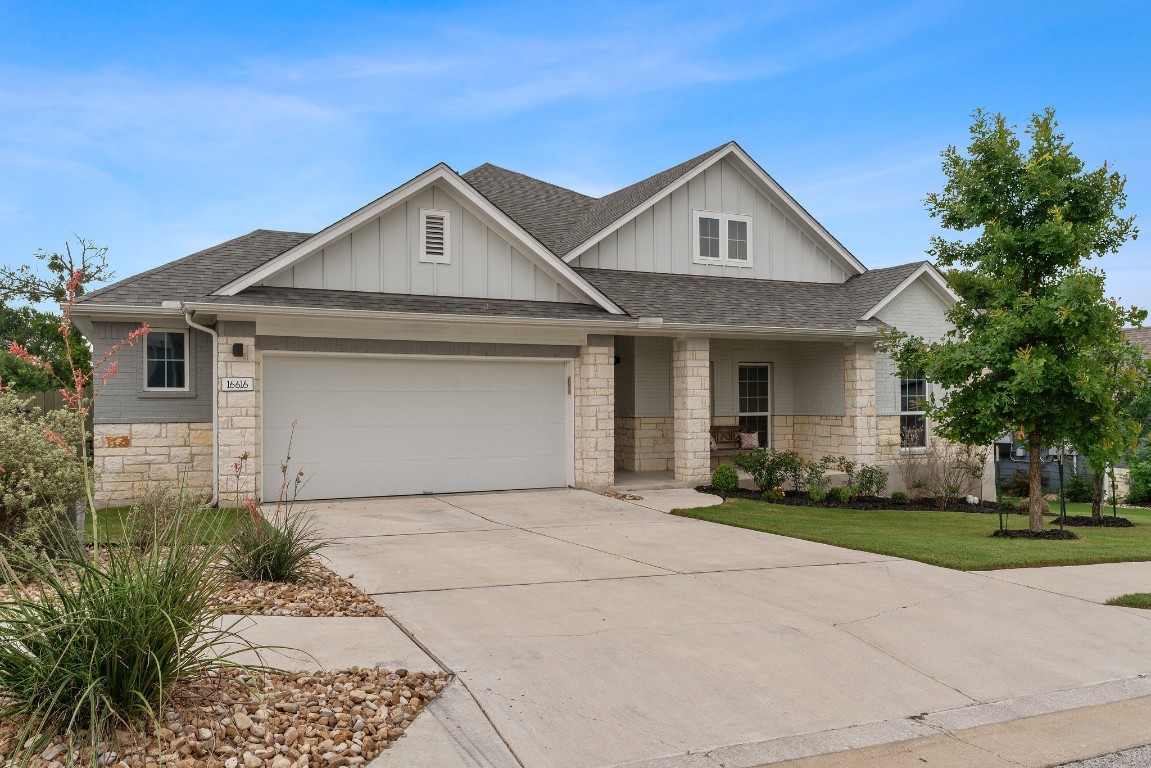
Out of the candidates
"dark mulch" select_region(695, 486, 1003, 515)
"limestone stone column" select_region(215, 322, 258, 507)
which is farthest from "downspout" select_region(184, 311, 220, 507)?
"dark mulch" select_region(695, 486, 1003, 515)

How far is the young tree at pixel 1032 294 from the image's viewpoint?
1134 cm

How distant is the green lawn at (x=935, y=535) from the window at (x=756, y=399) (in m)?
4.74

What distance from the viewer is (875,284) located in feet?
63.4

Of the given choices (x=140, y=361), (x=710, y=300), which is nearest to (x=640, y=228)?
(x=710, y=300)

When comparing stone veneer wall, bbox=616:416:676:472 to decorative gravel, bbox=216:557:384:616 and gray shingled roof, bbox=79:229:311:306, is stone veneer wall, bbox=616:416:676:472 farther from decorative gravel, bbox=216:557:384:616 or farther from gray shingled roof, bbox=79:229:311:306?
decorative gravel, bbox=216:557:384:616

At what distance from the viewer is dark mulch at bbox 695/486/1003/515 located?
1599 cm

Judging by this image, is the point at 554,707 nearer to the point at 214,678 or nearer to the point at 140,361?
the point at 214,678

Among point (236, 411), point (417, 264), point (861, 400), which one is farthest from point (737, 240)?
point (236, 411)

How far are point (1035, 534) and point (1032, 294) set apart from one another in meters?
3.30

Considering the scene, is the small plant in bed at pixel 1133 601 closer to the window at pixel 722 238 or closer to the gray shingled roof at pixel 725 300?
the gray shingled roof at pixel 725 300

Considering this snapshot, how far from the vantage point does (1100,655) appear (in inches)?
253

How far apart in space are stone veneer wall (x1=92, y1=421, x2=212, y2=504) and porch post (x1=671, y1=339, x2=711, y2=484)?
8396 millimetres

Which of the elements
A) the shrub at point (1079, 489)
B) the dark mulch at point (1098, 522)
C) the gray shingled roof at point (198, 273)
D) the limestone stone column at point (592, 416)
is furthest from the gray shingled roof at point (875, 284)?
the gray shingled roof at point (198, 273)

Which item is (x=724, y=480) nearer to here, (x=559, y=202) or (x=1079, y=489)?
(x=559, y=202)
